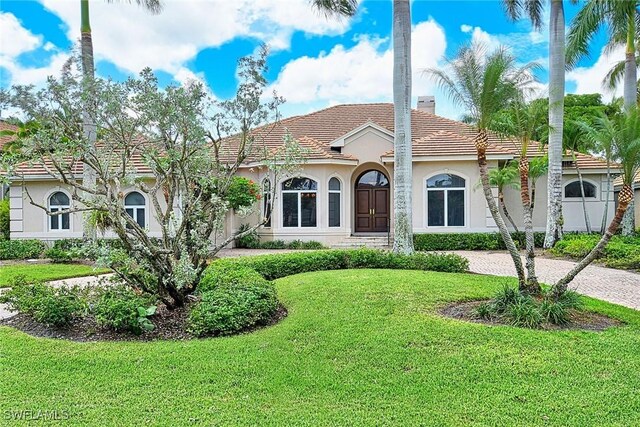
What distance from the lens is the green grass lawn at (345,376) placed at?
13.2ft

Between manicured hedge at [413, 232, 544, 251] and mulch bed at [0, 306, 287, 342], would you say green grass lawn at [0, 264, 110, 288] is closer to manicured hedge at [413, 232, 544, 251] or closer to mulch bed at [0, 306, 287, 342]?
mulch bed at [0, 306, 287, 342]

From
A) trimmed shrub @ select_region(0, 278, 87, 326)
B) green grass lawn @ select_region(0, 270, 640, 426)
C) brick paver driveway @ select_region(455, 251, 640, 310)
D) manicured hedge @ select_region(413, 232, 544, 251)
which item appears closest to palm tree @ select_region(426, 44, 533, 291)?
green grass lawn @ select_region(0, 270, 640, 426)

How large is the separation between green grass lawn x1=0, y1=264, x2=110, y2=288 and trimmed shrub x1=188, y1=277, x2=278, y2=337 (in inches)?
238

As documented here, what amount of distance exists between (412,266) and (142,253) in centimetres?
725

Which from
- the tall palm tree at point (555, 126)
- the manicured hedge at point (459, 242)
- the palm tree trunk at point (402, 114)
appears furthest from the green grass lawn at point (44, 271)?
the tall palm tree at point (555, 126)

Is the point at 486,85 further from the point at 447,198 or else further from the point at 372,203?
the point at 372,203

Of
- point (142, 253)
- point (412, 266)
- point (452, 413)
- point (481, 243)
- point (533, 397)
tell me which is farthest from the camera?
point (481, 243)

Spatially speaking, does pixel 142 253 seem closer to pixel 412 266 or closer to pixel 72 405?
pixel 72 405

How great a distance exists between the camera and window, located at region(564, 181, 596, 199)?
20203mm

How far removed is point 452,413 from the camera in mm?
4020

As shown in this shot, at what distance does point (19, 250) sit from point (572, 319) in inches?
748

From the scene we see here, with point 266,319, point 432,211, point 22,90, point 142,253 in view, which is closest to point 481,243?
point 432,211

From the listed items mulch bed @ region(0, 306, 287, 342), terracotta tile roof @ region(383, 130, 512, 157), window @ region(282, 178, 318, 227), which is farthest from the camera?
window @ region(282, 178, 318, 227)

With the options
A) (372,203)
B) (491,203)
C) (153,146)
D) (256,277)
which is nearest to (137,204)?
(372,203)
